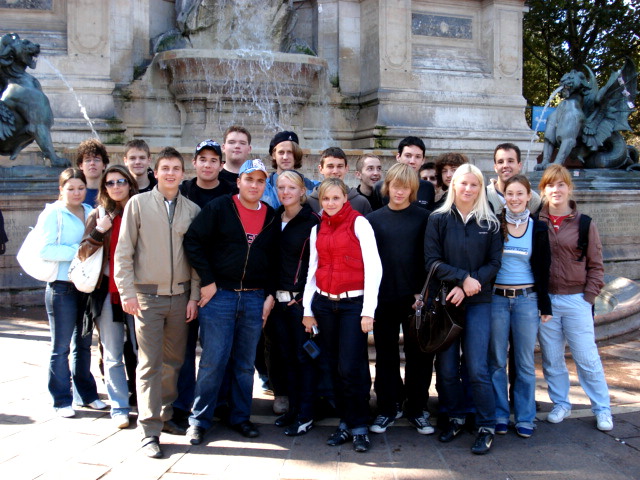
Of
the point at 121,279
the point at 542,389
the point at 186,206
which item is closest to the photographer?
the point at 121,279

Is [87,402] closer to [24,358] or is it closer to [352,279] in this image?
[24,358]

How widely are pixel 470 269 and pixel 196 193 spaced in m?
2.16

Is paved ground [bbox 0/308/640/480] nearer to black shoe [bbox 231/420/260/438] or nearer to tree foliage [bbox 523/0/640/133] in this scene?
black shoe [bbox 231/420/260/438]

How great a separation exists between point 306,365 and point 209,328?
76cm

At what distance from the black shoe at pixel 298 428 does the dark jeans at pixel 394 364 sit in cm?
52

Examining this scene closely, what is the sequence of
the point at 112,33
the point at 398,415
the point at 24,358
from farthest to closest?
the point at 112,33 → the point at 24,358 → the point at 398,415

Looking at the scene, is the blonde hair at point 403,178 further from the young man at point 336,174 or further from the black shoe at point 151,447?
the black shoe at point 151,447

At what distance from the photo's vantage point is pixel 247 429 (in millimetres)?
4410

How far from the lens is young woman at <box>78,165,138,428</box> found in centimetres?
452

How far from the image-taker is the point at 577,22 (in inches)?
944

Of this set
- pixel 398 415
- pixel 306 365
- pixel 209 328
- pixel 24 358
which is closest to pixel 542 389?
pixel 398 415

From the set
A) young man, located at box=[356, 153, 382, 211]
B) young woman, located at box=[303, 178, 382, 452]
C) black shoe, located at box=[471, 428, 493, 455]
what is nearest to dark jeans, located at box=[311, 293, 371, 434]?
young woman, located at box=[303, 178, 382, 452]

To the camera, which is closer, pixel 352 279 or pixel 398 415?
pixel 352 279

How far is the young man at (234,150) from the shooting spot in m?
5.33
